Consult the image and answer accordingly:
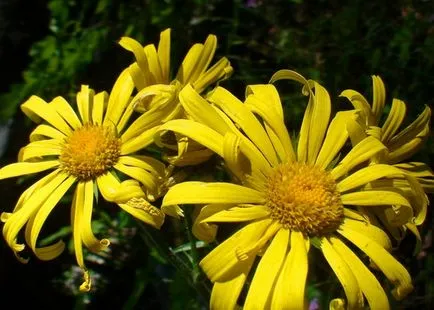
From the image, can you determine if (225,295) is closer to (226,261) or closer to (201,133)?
(226,261)

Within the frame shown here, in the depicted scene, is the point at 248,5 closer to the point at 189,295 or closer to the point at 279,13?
the point at 279,13

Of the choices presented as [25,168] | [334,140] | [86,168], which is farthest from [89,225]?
[334,140]

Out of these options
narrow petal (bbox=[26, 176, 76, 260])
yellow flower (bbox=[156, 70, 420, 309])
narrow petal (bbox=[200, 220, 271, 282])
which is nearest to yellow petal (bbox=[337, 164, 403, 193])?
yellow flower (bbox=[156, 70, 420, 309])

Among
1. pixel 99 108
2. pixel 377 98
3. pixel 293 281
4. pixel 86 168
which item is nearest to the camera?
pixel 293 281

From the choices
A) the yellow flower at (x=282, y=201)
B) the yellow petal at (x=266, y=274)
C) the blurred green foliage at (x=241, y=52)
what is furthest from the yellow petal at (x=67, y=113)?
the yellow petal at (x=266, y=274)

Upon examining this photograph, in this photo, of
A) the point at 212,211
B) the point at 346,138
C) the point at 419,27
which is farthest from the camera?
the point at 419,27

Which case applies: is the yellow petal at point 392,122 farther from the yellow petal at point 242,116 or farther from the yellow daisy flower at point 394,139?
the yellow petal at point 242,116

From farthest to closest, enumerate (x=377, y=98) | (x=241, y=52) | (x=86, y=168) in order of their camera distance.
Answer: (x=241, y=52), (x=86, y=168), (x=377, y=98)

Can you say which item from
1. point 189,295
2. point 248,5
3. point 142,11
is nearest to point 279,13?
point 248,5
